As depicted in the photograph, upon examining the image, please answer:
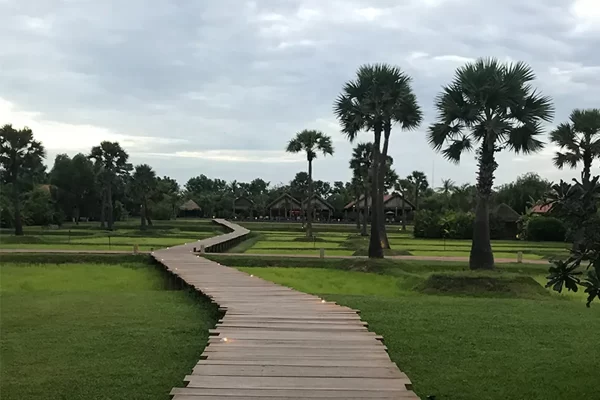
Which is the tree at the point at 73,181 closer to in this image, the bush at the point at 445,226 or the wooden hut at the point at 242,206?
the wooden hut at the point at 242,206

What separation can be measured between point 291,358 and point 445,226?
46.3 metres

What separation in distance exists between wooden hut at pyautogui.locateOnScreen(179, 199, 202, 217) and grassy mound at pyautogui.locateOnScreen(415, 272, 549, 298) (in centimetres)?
9128

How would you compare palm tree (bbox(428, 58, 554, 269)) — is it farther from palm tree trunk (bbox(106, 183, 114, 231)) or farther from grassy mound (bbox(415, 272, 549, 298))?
palm tree trunk (bbox(106, 183, 114, 231))

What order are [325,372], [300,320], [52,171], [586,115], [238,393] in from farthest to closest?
1. [52,171]
2. [586,115]
3. [300,320]
4. [325,372]
5. [238,393]

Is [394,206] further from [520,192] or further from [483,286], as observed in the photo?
[483,286]

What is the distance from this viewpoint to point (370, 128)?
25516mm

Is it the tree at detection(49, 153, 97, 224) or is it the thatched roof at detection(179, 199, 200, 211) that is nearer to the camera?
the tree at detection(49, 153, 97, 224)

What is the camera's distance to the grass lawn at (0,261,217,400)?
249 inches

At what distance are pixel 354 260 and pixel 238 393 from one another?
18225 mm

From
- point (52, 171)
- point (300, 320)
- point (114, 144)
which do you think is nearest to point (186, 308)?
point (300, 320)

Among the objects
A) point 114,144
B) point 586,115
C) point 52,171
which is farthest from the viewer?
point 52,171

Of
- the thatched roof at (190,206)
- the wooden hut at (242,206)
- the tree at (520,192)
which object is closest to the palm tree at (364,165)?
the tree at (520,192)

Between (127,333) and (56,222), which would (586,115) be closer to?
(127,333)

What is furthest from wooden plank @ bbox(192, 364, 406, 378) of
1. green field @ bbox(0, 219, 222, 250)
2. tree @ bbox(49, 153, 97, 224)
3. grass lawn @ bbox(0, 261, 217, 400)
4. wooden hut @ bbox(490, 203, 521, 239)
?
tree @ bbox(49, 153, 97, 224)
